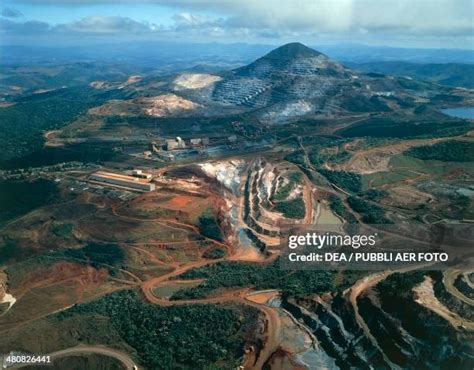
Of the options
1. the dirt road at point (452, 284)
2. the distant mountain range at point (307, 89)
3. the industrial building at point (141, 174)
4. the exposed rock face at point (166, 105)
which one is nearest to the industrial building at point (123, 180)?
the industrial building at point (141, 174)

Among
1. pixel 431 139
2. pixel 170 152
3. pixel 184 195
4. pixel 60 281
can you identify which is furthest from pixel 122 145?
pixel 431 139

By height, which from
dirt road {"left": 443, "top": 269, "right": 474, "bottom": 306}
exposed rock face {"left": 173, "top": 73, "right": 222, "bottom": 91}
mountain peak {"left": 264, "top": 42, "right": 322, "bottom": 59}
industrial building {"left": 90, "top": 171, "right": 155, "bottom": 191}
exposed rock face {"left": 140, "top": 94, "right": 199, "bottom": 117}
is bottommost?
industrial building {"left": 90, "top": 171, "right": 155, "bottom": 191}

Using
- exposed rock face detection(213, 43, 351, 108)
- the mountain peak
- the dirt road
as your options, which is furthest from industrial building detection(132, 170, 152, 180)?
the mountain peak

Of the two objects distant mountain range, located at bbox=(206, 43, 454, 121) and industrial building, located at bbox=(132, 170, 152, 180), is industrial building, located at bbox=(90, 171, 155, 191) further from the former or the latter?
distant mountain range, located at bbox=(206, 43, 454, 121)

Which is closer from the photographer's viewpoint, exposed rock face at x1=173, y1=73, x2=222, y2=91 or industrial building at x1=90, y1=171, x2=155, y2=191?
industrial building at x1=90, y1=171, x2=155, y2=191

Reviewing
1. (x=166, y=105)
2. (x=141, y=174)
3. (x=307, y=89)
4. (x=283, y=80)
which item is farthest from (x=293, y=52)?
(x=141, y=174)

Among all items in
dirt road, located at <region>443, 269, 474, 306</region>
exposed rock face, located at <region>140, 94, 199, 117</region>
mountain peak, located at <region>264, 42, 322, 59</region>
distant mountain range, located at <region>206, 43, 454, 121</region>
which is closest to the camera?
dirt road, located at <region>443, 269, 474, 306</region>

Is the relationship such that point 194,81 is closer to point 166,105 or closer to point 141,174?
point 166,105

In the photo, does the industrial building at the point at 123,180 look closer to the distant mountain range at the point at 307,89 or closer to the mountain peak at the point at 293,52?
the distant mountain range at the point at 307,89
